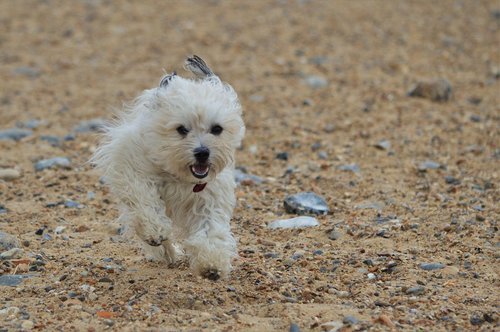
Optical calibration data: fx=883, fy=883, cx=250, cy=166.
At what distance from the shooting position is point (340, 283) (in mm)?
6031

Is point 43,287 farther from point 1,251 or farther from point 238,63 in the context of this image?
point 238,63

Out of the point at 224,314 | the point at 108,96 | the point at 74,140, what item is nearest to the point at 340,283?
the point at 224,314

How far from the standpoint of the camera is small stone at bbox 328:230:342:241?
23.2 feet

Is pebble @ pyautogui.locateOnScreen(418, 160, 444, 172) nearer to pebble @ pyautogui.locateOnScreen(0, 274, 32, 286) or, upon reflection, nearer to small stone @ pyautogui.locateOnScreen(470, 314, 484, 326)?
small stone @ pyautogui.locateOnScreen(470, 314, 484, 326)

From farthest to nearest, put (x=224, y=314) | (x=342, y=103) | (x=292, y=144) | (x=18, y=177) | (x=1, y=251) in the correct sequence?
(x=342, y=103) < (x=292, y=144) < (x=18, y=177) < (x=1, y=251) < (x=224, y=314)

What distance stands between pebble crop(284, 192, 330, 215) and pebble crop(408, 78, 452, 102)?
4.84m

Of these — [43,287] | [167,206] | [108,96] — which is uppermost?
[167,206]

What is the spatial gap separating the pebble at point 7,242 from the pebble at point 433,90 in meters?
7.21

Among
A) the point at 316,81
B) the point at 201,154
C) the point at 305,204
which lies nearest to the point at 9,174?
the point at 305,204

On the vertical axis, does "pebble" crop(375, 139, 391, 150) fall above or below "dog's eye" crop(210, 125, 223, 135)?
below

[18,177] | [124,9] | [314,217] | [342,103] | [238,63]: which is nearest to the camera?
[314,217]

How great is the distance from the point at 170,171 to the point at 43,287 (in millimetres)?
1140

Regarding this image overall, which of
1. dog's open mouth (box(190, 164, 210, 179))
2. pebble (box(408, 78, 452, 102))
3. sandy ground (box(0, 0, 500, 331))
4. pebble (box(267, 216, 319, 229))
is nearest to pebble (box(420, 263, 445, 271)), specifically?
sandy ground (box(0, 0, 500, 331))

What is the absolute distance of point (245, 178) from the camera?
29.3ft
